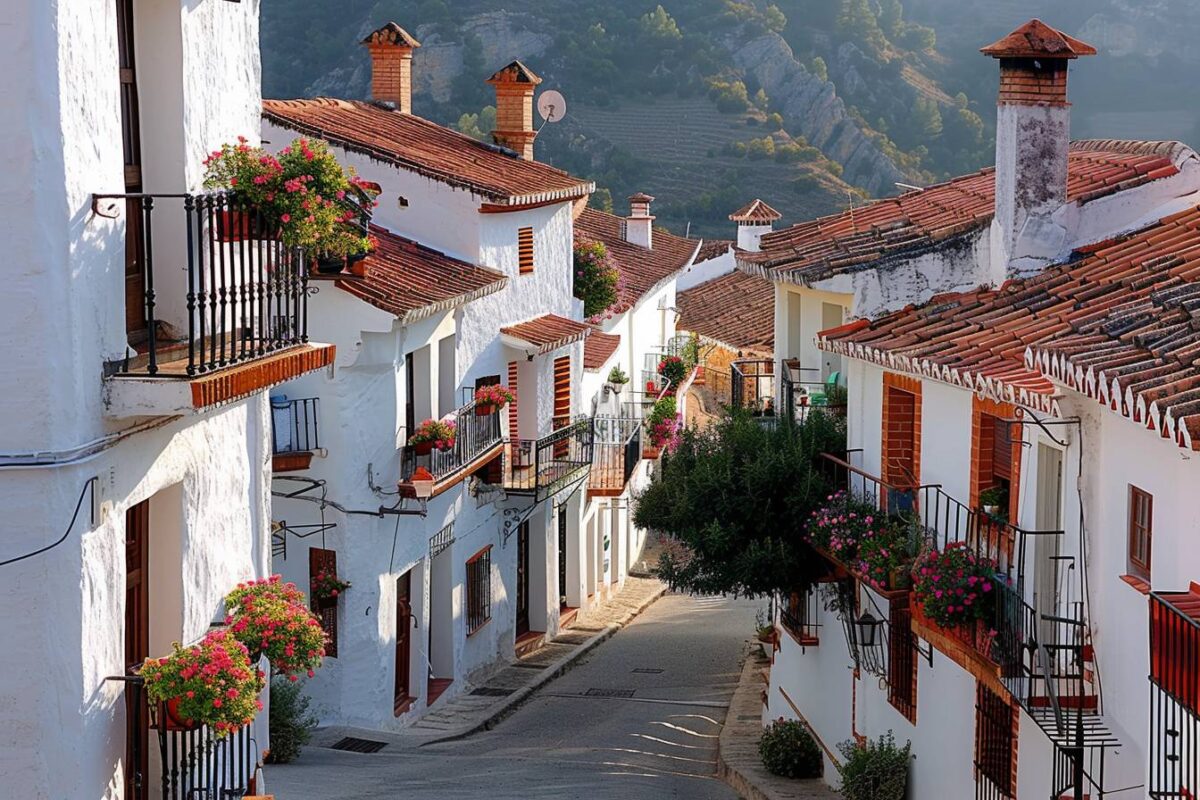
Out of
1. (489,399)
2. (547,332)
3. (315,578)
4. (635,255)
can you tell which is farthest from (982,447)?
(635,255)

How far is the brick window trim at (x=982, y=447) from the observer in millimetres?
13258

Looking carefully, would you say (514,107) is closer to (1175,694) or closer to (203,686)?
(203,686)

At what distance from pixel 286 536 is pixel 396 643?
7.95ft

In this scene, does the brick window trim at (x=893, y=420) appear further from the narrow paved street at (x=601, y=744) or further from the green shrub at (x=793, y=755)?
the narrow paved street at (x=601, y=744)

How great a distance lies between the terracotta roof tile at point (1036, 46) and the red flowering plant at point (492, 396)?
1036 centimetres

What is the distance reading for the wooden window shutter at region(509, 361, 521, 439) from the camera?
27391 millimetres

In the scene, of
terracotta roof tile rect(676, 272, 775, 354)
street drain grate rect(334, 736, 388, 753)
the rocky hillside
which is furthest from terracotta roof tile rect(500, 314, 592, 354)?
the rocky hillside

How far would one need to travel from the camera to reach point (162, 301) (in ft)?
31.3

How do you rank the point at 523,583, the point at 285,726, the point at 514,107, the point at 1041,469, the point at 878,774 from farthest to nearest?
the point at 514,107 < the point at 523,583 < the point at 285,726 < the point at 878,774 < the point at 1041,469

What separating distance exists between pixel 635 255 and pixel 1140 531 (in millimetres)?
31893

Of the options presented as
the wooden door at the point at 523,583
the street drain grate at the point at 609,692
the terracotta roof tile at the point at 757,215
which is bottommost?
the street drain grate at the point at 609,692

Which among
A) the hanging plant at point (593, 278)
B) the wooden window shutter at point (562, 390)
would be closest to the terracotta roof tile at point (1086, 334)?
the wooden window shutter at point (562, 390)

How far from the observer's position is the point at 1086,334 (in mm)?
11836

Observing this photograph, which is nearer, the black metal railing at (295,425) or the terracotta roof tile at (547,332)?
the black metal railing at (295,425)
